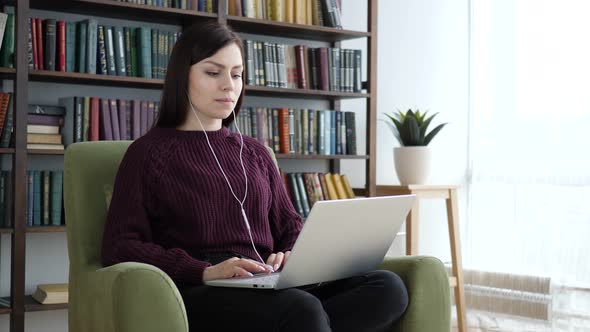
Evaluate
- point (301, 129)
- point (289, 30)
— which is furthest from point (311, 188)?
point (289, 30)

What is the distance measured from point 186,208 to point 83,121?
1219 millimetres

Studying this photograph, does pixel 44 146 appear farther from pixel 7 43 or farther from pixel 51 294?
pixel 51 294

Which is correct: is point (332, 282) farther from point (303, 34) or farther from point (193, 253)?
point (303, 34)

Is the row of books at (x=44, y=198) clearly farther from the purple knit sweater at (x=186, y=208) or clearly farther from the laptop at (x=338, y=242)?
→ the laptop at (x=338, y=242)

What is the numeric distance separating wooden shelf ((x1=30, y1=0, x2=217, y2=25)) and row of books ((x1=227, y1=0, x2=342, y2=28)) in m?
0.15

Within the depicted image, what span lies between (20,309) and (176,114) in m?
1.18

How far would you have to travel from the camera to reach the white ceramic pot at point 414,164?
12.3 ft

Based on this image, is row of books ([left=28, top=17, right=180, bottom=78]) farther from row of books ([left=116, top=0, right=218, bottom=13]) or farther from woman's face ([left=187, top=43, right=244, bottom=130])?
woman's face ([left=187, top=43, right=244, bottom=130])

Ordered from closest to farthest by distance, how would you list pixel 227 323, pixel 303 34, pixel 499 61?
pixel 227 323, pixel 303 34, pixel 499 61

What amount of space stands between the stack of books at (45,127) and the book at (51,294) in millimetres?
512

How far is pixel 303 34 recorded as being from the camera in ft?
12.3

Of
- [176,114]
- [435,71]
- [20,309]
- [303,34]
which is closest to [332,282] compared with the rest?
[176,114]

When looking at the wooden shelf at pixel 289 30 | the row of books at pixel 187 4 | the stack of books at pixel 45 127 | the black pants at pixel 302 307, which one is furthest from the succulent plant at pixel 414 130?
the black pants at pixel 302 307

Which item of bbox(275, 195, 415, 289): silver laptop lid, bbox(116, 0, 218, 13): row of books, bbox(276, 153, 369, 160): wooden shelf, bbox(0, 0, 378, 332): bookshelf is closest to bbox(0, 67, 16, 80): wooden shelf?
bbox(0, 0, 378, 332): bookshelf
